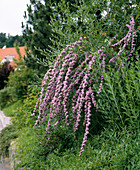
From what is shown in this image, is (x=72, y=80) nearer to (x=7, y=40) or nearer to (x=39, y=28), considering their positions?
(x=39, y=28)

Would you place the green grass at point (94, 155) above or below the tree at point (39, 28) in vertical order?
below

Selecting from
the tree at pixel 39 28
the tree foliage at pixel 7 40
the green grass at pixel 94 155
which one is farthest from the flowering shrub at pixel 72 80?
the tree foliage at pixel 7 40

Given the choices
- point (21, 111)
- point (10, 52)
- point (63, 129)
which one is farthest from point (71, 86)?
point (10, 52)

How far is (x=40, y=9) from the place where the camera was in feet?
24.1

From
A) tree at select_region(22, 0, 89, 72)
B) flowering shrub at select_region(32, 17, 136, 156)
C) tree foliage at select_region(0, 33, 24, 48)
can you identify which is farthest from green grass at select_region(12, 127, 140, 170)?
tree foliage at select_region(0, 33, 24, 48)

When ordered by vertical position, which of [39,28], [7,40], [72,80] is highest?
[7,40]

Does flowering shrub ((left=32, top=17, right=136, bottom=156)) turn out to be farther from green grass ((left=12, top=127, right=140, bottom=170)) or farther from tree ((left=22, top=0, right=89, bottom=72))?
tree ((left=22, top=0, right=89, bottom=72))

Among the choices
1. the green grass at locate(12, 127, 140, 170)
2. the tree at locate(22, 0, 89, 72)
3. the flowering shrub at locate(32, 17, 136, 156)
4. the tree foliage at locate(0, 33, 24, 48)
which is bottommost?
the green grass at locate(12, 127, 140, 170)

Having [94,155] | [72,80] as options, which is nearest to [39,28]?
[72,80]

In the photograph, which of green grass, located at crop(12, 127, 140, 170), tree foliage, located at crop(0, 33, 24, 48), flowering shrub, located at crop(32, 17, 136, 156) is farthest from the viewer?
tree foliage, located at crop(0, 33, 24, 48)

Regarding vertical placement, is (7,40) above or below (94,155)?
above

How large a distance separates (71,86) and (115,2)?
5.44 ft

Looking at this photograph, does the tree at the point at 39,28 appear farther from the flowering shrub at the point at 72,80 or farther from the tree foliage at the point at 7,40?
the tree foliage at the point at 7,40

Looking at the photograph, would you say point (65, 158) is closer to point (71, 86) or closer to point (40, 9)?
point (71, 86)
